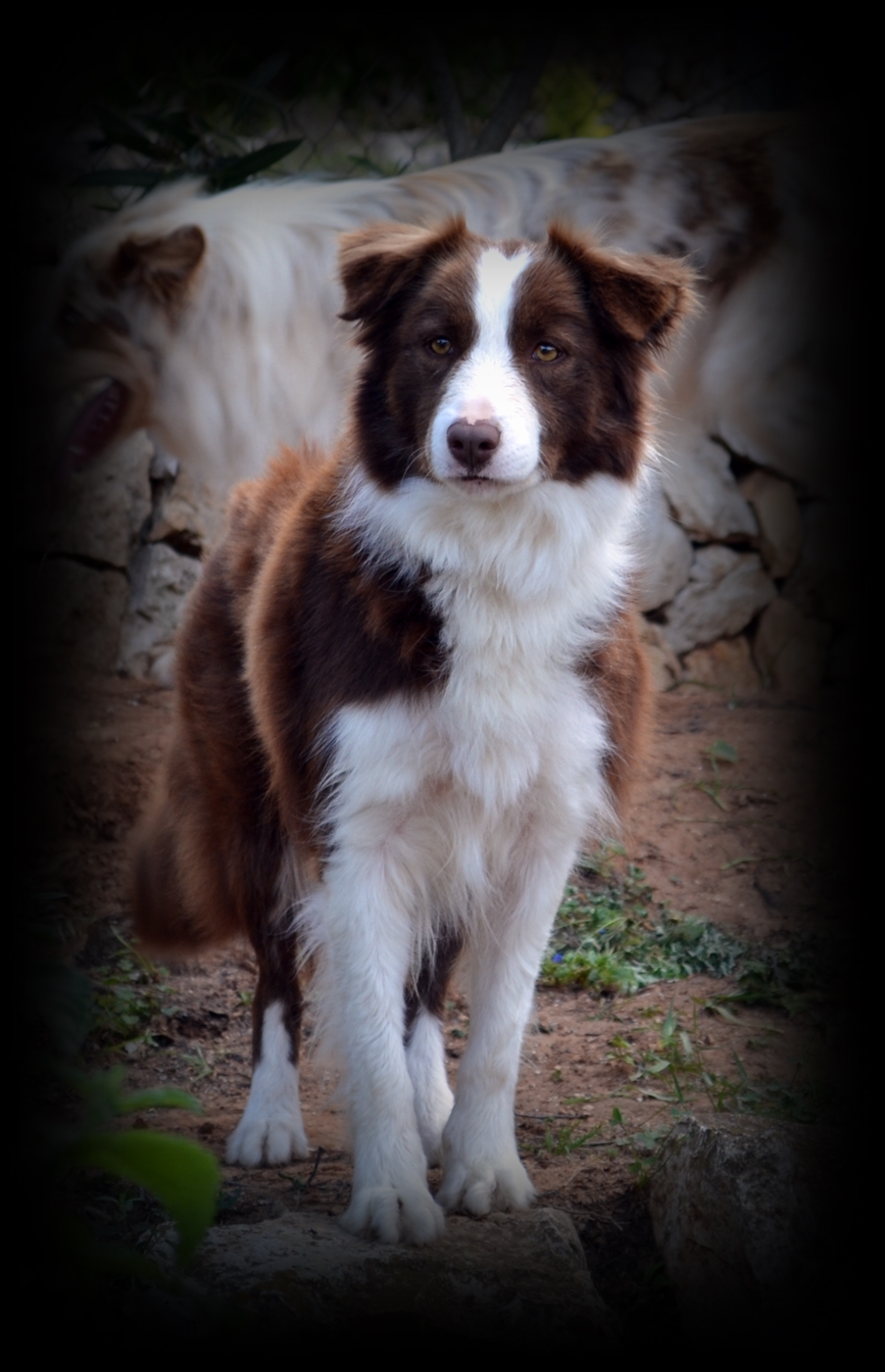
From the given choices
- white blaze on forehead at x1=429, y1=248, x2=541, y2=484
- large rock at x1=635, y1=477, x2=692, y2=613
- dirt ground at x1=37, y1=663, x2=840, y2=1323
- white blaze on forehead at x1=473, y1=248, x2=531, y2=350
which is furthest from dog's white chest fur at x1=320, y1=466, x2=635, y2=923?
large rock at x1=635, y1=477, x2=692, y2=613

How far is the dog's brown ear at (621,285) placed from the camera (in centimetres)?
278

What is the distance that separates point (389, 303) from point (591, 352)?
47 centimetres

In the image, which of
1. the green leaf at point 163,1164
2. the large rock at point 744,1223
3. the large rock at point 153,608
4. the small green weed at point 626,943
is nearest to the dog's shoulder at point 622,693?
the large rock at point 744,1223

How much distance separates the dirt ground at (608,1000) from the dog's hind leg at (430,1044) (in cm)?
24

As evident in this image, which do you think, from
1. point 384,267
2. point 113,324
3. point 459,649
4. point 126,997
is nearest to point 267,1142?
point 126,997

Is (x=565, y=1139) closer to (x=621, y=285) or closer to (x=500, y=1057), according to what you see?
(x=500, y=1057)

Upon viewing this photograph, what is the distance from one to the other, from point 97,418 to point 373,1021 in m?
3.18

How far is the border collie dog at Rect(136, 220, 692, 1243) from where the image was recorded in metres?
2.73

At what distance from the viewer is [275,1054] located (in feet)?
11.6

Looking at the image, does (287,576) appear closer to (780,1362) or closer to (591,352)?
(591,352)

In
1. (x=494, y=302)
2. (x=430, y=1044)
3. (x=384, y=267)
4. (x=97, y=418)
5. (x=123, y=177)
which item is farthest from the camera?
(x=97, y=418)

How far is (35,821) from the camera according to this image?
2.57 m

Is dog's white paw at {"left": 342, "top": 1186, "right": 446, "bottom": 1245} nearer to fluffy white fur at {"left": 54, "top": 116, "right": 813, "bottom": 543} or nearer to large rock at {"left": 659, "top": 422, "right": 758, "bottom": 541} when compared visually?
fluffy white fur at {"left": 54, "top": 116, "right": 813, "bottom": 543}

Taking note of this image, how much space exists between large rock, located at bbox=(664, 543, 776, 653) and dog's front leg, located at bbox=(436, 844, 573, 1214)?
3.26 m
